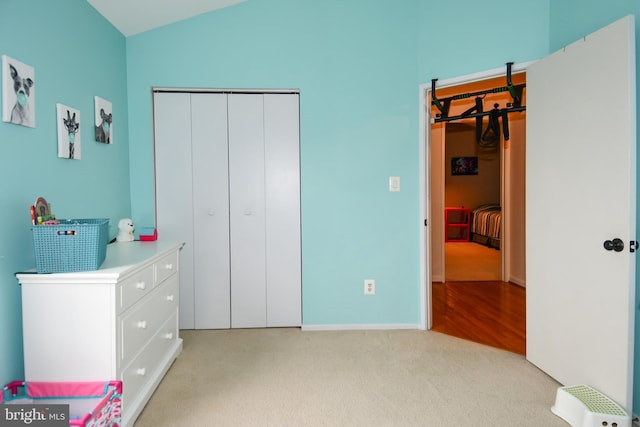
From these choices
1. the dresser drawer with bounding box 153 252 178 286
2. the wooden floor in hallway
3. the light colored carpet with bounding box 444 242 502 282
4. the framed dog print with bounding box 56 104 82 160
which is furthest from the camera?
the light colored carpet with bounding box 444 242 502 282

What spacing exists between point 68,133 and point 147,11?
3.75 feet

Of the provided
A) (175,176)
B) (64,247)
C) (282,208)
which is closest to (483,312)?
(282,208)

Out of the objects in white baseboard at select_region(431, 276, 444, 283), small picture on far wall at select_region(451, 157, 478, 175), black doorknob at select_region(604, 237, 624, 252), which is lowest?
white baseboard at select_region(431, 276, 444, 283)

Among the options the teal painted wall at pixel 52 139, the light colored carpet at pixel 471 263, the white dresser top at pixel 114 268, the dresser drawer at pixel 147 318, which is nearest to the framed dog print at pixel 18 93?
the teal painted wall at pixel 52 139

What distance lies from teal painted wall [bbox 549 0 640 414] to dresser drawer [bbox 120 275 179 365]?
8.10 feet

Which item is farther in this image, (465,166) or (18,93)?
(465,166)

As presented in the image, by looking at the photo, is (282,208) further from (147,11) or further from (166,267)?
(147,11)

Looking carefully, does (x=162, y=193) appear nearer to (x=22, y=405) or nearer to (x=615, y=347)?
(x=22, y=405)

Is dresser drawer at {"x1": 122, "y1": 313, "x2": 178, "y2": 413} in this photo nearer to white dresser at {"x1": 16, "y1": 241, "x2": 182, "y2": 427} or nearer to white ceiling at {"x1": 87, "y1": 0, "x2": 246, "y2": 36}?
white dresser at {"x1": 16, "y1": 241, "x2": 182, "y2": 427}

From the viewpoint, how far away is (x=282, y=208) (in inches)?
120

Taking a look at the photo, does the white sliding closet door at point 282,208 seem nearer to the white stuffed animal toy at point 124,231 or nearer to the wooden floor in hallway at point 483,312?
the white stuffed animal toy at point 124,231

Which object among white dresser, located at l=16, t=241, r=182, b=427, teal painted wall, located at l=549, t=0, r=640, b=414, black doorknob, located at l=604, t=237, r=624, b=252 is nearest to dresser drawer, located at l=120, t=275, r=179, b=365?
white dresser, located at l=16, t=241, r=182, b=427

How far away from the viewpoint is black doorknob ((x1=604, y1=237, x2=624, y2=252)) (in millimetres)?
1764

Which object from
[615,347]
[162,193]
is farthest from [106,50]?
[615,347]
